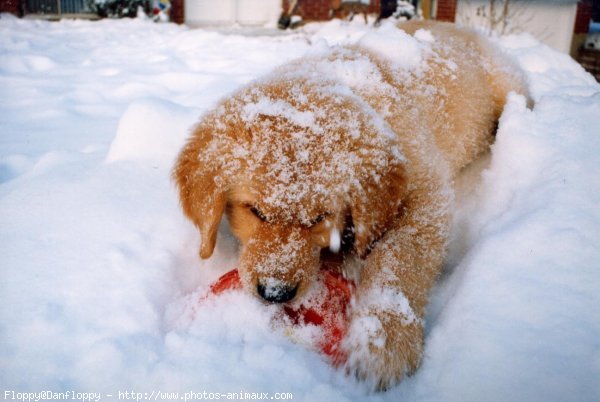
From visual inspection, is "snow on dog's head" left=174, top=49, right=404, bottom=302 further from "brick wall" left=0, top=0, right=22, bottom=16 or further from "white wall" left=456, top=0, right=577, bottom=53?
"white wall" left=456, top=0, right=577, bottom=53

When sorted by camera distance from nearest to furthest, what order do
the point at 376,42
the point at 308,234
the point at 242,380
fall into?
the point at 242,380 → the point at 308,234 → the point at 376,42

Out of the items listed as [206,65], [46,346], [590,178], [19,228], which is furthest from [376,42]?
[206,65]

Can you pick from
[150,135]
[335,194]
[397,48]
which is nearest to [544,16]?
[397,48]

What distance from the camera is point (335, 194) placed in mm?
1854

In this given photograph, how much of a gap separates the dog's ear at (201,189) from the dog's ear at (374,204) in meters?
0.58

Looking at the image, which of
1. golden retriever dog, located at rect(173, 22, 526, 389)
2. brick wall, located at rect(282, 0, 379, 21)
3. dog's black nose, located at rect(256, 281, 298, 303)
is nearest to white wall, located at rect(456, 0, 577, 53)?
brick wall, located at rect(282, 0, 379, 21)

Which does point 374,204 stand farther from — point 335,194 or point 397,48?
point 397,48

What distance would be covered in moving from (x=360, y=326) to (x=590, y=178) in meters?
1.37

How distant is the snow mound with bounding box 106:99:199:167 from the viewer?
2863 millimetres

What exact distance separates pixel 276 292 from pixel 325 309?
0.27 m

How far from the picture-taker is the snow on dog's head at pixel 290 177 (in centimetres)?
179

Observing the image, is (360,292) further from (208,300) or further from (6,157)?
(6,157)

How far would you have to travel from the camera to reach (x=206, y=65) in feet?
20.9

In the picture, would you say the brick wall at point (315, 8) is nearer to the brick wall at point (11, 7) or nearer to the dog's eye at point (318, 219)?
the brick wall at point (11, 7)
